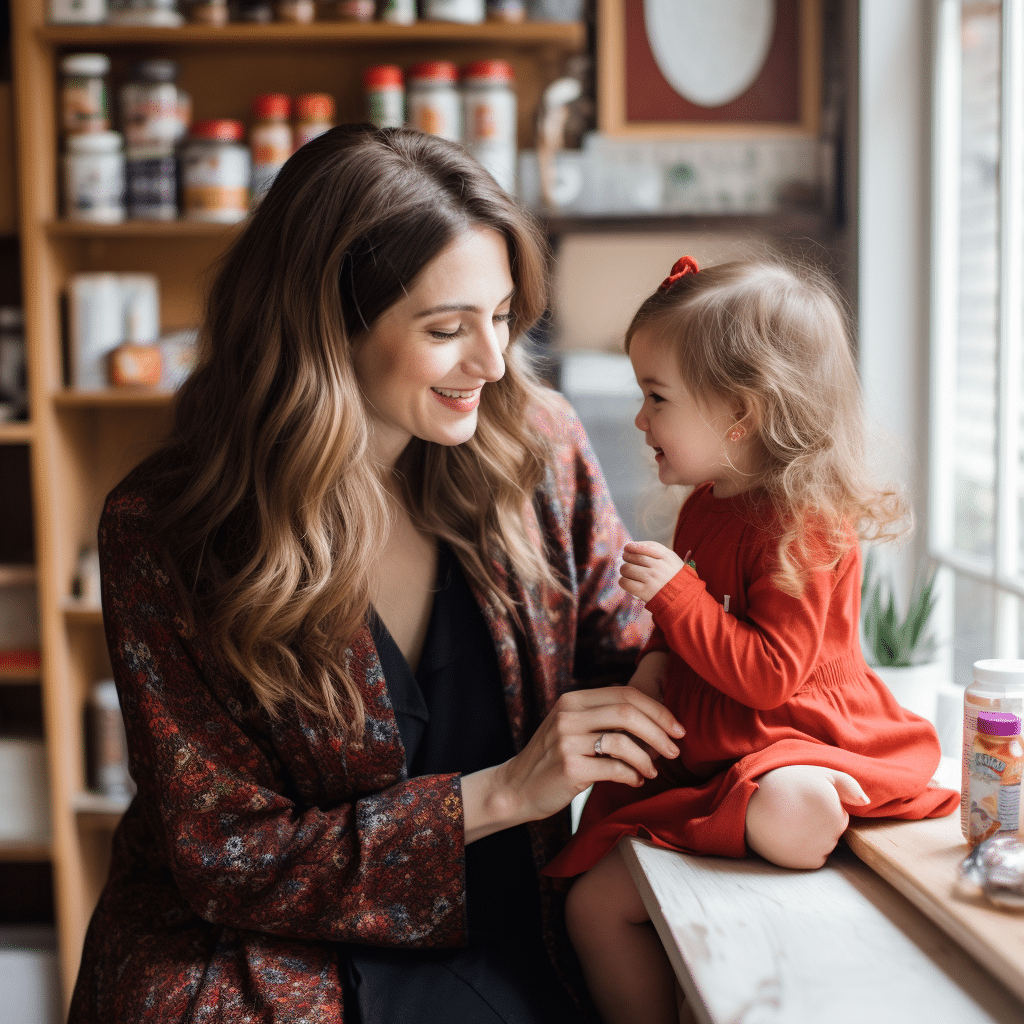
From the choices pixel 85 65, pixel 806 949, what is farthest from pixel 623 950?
pixel 85 65

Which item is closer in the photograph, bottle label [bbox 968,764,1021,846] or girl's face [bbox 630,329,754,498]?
bottle label [bbox 968,764,1021,846]

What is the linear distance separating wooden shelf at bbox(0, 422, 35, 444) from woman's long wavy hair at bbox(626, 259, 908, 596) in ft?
5.82

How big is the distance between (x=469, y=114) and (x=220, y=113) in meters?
0.69

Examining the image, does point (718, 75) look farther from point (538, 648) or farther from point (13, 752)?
point (13, 752)

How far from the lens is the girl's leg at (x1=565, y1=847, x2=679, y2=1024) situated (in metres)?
1.14

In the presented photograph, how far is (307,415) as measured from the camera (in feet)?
3.97

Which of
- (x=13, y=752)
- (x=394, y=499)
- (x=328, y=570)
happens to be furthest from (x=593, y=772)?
(x=13, y=752)

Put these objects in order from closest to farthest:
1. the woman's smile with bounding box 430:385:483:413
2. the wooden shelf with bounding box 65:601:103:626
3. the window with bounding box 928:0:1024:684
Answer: the woman's smile with bounding box 430:385:483:413
the window with bounding box 928:0:1024:684
the wooden shelf with bounding box 65:601:103:626

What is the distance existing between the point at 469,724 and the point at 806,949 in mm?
560

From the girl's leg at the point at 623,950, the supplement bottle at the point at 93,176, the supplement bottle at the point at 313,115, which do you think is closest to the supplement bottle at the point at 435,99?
the supplement bottle at the point at 313,115

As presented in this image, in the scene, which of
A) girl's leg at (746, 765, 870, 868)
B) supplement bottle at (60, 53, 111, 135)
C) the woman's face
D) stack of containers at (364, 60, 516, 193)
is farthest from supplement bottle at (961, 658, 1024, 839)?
supplement bottle at (60, 53, 111, 135)

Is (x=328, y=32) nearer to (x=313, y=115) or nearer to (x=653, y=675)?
(x=313, y=115)

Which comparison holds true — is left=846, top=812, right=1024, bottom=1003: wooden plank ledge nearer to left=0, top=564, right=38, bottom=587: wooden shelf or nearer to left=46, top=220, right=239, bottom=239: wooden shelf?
left=46, top=220, right=239, bottom=239: wooden shelf

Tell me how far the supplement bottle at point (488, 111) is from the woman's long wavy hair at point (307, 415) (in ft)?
3.57
